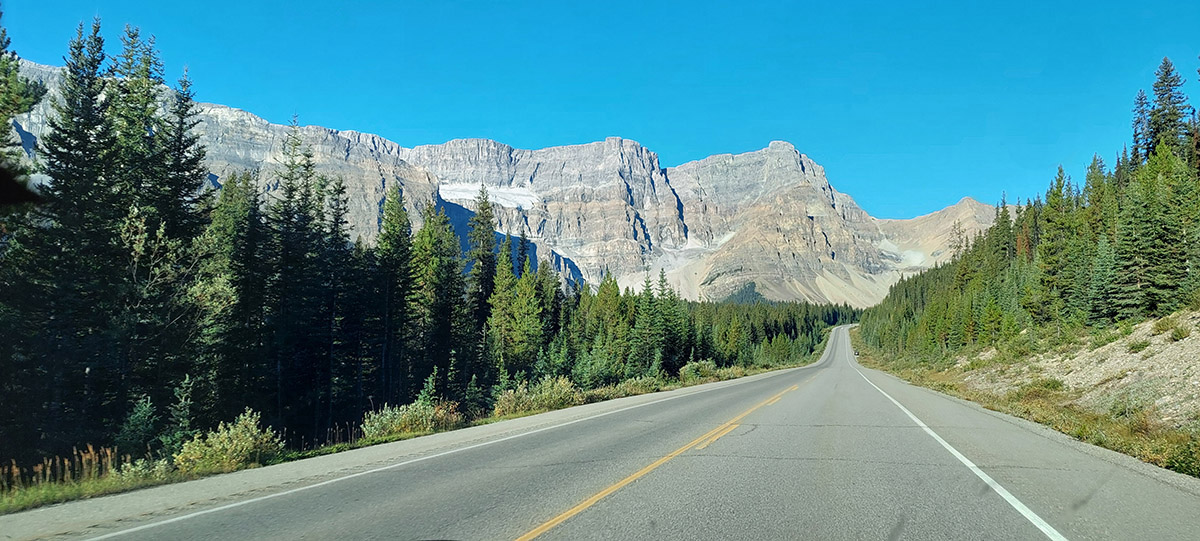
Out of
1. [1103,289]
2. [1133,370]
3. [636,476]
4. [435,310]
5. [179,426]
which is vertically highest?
[435,310]

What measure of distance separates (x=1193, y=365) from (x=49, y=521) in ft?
85.2

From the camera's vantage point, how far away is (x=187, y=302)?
21.9 metres

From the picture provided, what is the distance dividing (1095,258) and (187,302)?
55.7 metres

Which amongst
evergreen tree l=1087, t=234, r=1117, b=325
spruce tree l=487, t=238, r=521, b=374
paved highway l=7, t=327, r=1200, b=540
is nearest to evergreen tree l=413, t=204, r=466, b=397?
spruce tree l=487, t=238, r=521, b=374

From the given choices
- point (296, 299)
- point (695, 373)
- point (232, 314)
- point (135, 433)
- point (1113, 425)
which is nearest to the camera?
point (1113, 425)

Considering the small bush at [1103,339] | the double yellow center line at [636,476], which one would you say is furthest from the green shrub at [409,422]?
the small bush at [1103,339]

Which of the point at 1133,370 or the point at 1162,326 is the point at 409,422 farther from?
the point at 1162,326

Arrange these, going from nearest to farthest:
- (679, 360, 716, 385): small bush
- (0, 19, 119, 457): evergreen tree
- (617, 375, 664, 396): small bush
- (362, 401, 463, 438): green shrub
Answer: (362, 401, 463, 438): green shrub
(0, 19, 119, 457): evergreen tree
(617, 375, 664, 396): small bush
(679, 360, 716, 385): small bush

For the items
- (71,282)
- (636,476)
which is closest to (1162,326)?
(636,476)

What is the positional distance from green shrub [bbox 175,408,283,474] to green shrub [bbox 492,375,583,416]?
32.6 feet

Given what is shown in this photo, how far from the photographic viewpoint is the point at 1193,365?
16672 mm

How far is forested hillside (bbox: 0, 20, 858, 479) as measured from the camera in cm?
1886

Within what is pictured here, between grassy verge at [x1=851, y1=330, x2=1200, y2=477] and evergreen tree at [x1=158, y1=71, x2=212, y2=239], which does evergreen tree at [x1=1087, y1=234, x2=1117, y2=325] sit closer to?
grassy verge at [x1=851, y1=330, x2=1200, y2=477]

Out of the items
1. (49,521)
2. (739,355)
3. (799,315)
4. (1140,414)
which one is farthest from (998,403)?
(799,315)
